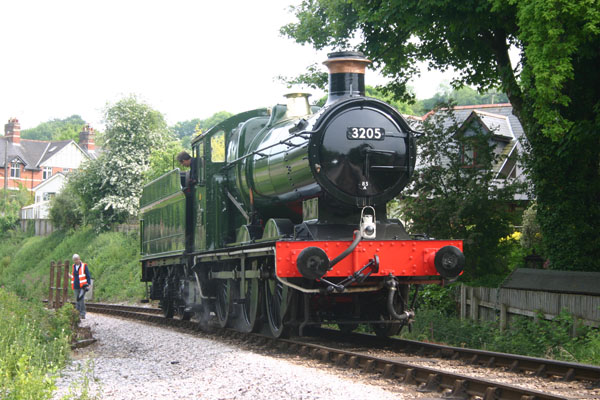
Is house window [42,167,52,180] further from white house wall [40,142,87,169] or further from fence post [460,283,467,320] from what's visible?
fence post [460,283,467,320]

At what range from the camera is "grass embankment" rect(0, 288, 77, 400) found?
246 inches

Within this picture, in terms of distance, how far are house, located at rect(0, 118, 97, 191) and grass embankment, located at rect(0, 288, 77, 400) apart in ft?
220

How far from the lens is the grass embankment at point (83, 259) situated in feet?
106

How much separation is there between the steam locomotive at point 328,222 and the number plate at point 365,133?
0.05 ft

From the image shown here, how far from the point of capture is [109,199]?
40.5 m

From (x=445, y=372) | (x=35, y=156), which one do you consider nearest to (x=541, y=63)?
(x=445, y=372)

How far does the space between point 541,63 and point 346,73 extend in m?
3.05

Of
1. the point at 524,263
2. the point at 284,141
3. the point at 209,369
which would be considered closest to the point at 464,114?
the point at 524,263

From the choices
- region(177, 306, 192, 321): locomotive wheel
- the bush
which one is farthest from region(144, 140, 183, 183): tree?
region(177, 306, 192, 321): locomotive wheel

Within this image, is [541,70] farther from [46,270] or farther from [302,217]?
[46,270]

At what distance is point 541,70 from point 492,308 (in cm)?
475

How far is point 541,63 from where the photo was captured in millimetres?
10766

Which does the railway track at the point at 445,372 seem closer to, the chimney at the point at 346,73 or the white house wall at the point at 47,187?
the chimney at the point at 346,73

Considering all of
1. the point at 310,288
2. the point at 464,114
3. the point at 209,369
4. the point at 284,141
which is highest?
the point at 464,114
